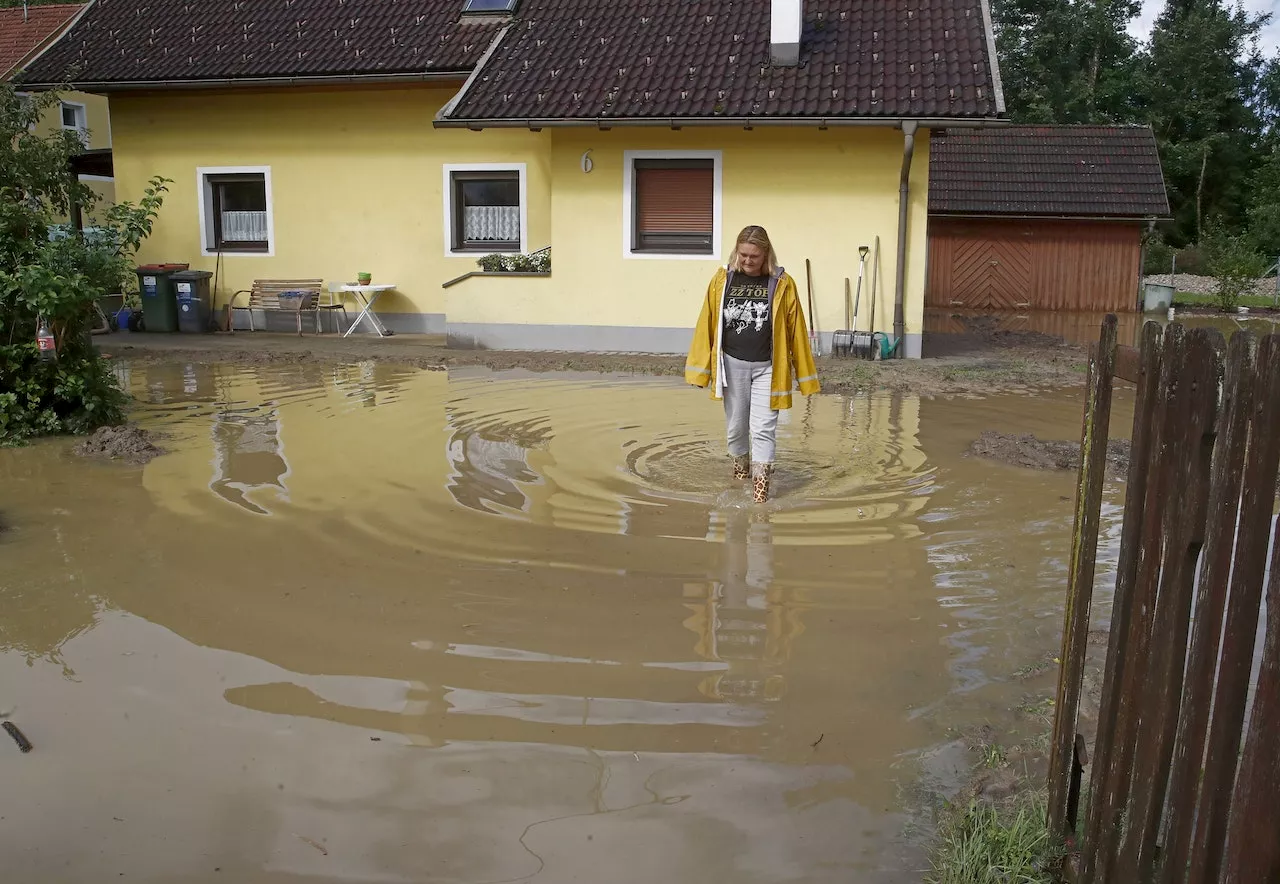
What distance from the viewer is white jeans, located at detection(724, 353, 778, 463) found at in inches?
273

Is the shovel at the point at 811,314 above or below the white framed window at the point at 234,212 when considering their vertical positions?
below

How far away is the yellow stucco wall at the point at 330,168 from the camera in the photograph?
17391mm

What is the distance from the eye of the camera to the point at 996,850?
3090 mm

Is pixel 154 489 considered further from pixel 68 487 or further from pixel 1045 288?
pixel 1045 288

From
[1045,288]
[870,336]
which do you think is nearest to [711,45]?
[870,336]

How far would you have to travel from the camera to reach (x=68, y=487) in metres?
7.24

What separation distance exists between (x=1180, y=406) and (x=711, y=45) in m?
14.2

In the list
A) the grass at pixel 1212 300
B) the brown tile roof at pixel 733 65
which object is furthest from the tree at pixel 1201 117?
the brown tile roof at pixel 733 65

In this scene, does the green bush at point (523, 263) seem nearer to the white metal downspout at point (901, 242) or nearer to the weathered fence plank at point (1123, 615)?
the white metal downspout at point (901, 242)

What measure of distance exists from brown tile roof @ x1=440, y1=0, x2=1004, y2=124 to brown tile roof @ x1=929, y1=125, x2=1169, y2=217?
10130 mm

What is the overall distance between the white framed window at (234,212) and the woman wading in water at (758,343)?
13066 mm

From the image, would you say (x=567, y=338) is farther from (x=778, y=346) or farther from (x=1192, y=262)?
(x=1192, y=262)

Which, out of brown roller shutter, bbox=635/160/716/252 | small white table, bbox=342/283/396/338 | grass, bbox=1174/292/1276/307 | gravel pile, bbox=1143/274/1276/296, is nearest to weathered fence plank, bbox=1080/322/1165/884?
brown roller shutter, bbox=635/160/716/252

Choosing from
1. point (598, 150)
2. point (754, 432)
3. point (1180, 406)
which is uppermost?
point (598, 150)
